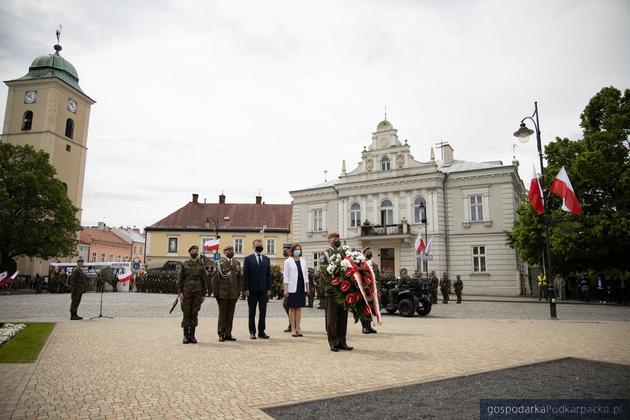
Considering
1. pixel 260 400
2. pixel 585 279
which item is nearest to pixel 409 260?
pixel 585 279

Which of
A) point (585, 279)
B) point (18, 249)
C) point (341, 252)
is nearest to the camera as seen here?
point (341, 252)

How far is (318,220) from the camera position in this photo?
40.8m

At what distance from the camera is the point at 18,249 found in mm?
34688

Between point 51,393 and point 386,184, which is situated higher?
point 386,184

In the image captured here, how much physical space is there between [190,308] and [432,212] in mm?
28448

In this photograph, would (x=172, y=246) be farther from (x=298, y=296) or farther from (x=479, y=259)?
(x=298, y=296)

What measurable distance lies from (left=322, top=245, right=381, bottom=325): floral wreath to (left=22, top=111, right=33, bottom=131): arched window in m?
51.9

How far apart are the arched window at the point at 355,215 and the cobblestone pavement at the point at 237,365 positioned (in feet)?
89.5

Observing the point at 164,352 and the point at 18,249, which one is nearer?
the point at 164,352

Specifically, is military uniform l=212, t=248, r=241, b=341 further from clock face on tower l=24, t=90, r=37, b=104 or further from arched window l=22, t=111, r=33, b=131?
clock face on tower l=24, t=90, r=37, b=104

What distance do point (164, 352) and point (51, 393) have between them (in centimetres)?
278

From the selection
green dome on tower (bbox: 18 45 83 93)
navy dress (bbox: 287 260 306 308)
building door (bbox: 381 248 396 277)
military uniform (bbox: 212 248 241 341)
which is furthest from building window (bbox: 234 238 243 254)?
navy dress (bbox: 287 260 306 308)

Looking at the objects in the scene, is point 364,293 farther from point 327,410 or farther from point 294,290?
point 327,410

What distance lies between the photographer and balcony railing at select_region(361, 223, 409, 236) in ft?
114
